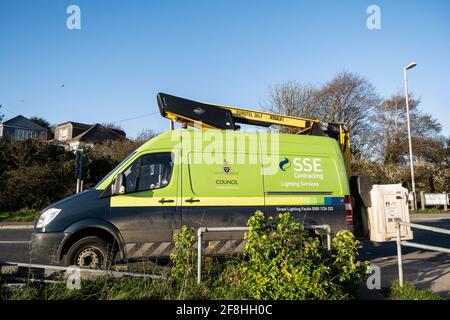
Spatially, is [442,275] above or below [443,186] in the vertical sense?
below

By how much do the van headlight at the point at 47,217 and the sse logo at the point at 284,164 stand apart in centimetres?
399

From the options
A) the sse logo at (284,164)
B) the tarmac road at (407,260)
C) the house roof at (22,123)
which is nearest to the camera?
the tarmac road at (407,260)

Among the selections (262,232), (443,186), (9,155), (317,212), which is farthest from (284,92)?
(262,232)

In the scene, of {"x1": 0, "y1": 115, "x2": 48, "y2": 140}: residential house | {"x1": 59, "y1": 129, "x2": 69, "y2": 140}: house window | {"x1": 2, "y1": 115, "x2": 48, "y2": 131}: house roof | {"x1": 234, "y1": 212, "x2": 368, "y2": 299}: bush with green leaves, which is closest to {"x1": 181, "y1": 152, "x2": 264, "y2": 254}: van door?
{"x1": 234, "y1": 212, "x2": 368, "y2": 299}: bush with green leaves

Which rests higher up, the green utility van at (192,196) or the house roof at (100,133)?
the house roof at (100,133)

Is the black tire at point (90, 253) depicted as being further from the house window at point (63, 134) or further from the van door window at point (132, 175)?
the house window at point (63, 134)

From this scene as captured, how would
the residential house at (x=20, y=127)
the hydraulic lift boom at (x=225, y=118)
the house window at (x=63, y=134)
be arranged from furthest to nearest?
the house window at (x=63, y=134)
the residential house at (x=20, y=127)
the hydraulic lift boom at (x=225, y=118)

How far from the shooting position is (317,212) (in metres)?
6.63

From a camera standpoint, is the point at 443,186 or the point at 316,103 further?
the point at 316,103

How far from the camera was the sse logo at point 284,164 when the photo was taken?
22.0 feet

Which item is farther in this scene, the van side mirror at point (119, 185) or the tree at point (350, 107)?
the tree at point (350, 107)

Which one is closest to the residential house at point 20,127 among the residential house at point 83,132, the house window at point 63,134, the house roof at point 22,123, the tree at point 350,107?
the house roof at point 22,123
